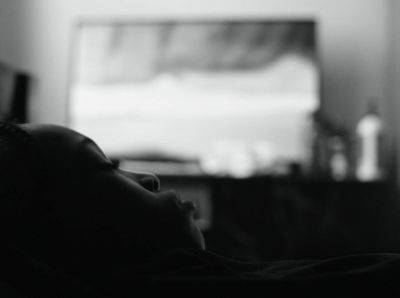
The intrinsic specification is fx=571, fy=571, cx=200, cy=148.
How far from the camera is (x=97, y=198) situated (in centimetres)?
54

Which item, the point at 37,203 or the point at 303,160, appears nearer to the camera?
the point at 37,203

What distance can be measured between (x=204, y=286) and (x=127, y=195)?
0.13 meters

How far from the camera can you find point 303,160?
320 cm

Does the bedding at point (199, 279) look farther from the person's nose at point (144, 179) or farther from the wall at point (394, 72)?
the wall at point (394, 72)

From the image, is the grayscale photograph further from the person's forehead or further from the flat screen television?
the person's forehead

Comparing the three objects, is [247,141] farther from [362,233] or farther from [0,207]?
[0,207]

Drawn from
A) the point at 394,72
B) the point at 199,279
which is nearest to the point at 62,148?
the point at 199,279

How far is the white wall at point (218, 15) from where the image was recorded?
3389 millimetres

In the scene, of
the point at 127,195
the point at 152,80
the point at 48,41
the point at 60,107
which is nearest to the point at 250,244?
the point at 152,80

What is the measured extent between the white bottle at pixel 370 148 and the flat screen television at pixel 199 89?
300 millimetres

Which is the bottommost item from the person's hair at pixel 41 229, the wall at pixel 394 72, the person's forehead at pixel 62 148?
the person's hair at pixel 41 229

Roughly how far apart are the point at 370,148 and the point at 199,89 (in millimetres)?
1012

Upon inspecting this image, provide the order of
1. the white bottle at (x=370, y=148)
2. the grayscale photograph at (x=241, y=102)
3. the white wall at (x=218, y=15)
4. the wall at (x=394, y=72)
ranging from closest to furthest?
the grayscale photograph at (x=241, y=102), the white bottle at (x=370, y=148), the wall at (x=394, y=72), the white wall at (x=218, y=15)

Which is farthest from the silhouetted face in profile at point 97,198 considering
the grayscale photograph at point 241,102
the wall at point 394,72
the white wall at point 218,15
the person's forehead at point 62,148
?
the white wall at point 218,15
